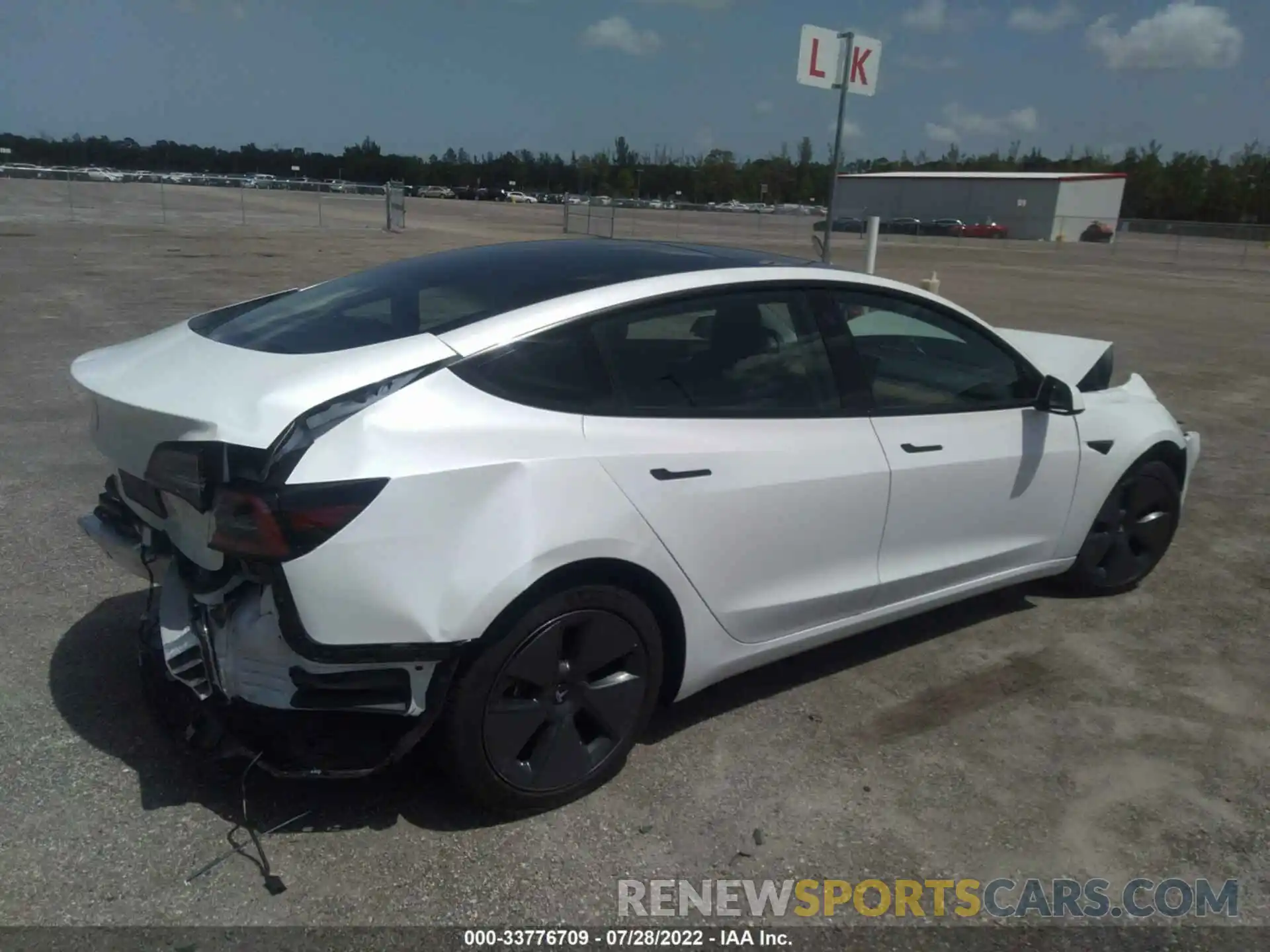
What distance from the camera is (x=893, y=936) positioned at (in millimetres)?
2648

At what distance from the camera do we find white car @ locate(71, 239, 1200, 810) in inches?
102

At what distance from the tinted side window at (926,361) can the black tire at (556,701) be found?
1.34 metres

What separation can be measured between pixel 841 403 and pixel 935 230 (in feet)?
201

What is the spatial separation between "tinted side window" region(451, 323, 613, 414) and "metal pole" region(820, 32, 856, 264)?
616cm

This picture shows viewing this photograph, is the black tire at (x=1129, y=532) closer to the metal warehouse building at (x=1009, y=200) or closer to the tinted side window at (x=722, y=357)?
the tinted side window at (x=722, y=357)

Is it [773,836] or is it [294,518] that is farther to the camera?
[773,836]

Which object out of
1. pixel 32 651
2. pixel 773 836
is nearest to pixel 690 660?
pixel 773 836

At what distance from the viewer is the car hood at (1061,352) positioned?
4.66 meters

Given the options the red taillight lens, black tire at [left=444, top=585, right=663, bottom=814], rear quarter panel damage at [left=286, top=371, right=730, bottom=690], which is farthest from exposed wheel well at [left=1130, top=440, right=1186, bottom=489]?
the red taillight lens

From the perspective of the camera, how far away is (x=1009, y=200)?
66812 millimetres

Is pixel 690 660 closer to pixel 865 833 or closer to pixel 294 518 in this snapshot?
pixel 865 833

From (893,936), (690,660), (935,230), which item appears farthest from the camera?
(935,230)

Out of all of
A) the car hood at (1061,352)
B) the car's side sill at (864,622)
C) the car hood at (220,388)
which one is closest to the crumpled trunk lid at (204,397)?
the car hood at (220,388)

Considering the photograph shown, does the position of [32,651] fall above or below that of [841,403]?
below
